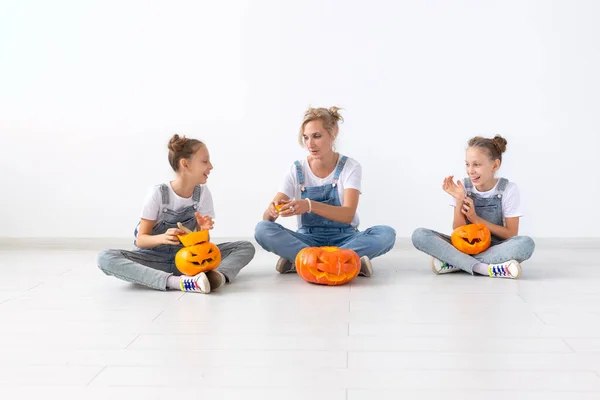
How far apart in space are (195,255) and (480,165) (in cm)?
125

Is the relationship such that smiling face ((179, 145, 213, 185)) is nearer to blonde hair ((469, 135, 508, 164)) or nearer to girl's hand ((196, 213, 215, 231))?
girl's hand ((196, 213, 215, 231))

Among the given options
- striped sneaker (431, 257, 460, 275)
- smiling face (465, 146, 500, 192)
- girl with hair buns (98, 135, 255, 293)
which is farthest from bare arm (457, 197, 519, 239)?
girl with hair buns (98, 135, 255, 293)

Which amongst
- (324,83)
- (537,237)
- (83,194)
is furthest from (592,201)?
(83,194)

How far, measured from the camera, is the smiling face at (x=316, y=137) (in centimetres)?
313

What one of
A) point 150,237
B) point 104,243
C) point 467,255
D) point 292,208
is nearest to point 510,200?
point 467,255

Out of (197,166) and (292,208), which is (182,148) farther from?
(292,208)

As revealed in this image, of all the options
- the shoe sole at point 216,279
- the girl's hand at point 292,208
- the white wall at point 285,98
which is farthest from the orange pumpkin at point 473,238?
the shoe sole at point 216,279

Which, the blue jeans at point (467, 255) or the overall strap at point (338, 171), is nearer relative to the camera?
the blue jeans at point (467, 255)

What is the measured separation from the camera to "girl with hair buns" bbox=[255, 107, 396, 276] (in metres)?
3.12

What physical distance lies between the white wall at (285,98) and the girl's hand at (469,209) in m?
0.85

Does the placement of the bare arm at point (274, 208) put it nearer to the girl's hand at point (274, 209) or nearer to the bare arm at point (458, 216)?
the girl's hand at point (274, 209)

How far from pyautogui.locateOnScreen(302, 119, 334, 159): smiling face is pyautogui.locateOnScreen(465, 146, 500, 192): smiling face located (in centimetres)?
60

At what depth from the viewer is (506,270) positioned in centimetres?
293

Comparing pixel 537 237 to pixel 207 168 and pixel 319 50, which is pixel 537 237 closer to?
pixel 319 50
